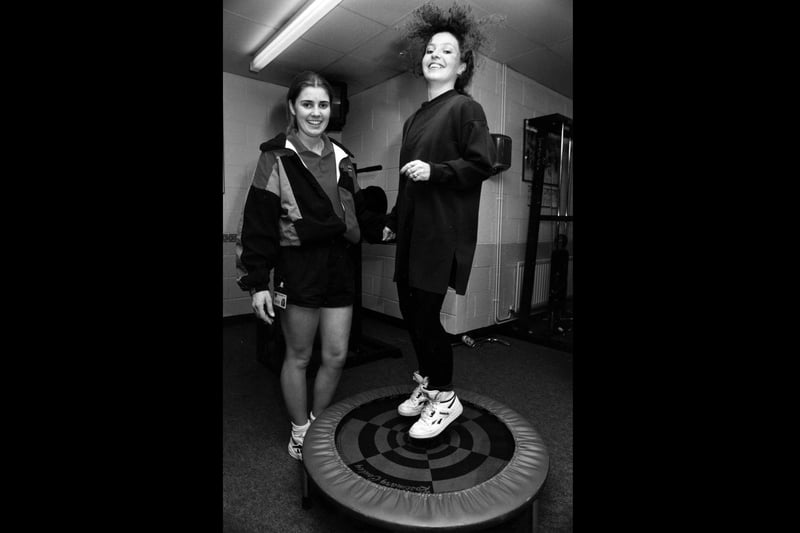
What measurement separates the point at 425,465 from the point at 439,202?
0.91 m

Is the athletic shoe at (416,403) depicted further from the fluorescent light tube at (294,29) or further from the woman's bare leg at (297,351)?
the fluorescent light tube at (294,29)

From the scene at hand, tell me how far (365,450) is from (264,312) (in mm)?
610

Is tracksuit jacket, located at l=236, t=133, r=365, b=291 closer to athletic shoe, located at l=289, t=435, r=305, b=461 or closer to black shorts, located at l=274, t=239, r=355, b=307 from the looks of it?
black shorts, located at l=274, t=239, r=355, b=307

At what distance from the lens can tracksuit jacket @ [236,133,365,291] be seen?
146cm

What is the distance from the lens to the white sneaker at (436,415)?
1.47 metres

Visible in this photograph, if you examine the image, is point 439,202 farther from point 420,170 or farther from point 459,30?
point 459,30

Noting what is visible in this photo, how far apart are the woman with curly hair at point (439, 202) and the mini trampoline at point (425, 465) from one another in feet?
0.32

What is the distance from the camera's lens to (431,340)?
153 centimetres
